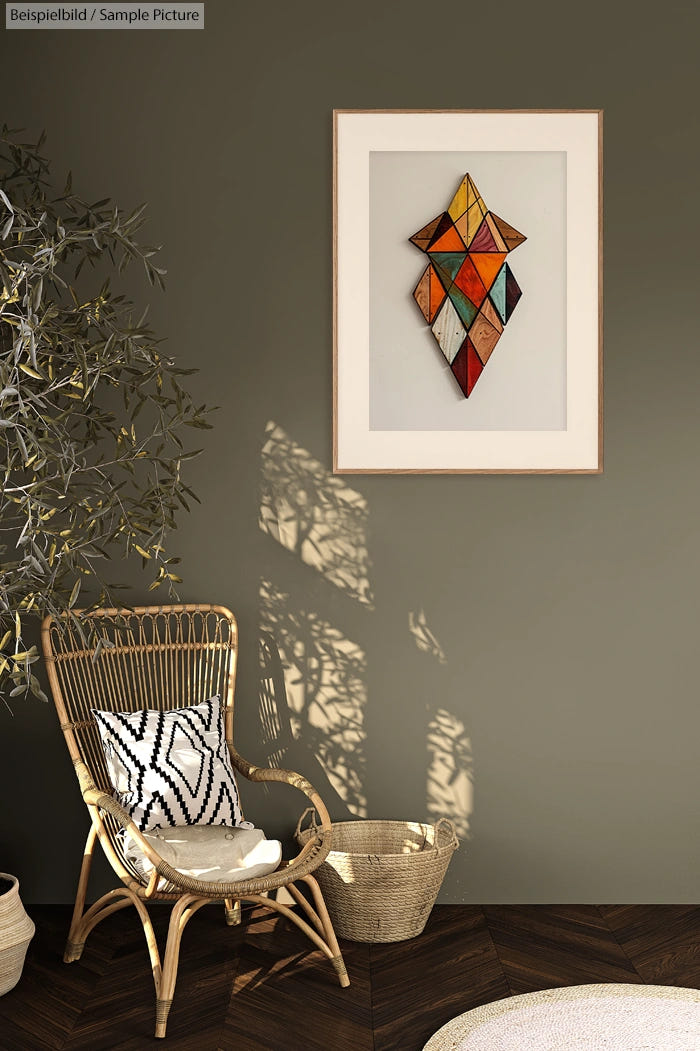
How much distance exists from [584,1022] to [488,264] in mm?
2140

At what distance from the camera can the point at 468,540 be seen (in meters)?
3.07

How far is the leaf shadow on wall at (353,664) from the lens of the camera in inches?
121

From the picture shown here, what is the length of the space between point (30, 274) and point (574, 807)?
2236 millimetres

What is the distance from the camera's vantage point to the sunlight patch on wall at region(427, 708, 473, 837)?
10.1 ft

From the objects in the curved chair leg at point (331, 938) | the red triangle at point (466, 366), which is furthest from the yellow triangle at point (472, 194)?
the curved chair leg at point (331, 938)

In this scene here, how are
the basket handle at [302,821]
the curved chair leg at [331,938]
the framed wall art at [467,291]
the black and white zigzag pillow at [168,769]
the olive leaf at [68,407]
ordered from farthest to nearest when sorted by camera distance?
1. the framed wall art at [467,291]
2. the basket handle at [302,821]
3. the black and white zigzag pillow at [168,769]
4. the curved chair leg at [331,938]
5. the olive leaf at [68,407]

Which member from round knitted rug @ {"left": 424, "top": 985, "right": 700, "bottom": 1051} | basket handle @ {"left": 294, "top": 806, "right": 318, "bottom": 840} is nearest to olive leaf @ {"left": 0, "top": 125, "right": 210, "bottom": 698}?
basket handle @ {"left": 294, "top": 806, "right": 318, "bottom": 840}

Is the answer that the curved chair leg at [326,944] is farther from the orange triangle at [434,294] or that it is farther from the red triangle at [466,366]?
the orange triangle at [434,294]

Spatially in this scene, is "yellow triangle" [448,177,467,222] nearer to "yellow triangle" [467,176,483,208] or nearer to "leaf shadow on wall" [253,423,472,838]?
"yellow triangle" [467,176,483,208]

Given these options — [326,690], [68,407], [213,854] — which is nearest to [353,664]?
[326,690]

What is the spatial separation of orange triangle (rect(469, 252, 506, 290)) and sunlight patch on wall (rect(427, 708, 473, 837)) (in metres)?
1.37

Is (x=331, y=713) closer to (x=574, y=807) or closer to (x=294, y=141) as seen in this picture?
(x=574, y=807)

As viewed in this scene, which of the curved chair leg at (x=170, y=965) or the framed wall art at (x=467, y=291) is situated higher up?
the framed wall art at (x=467, y=291)

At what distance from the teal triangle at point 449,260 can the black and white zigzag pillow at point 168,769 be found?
157cm
